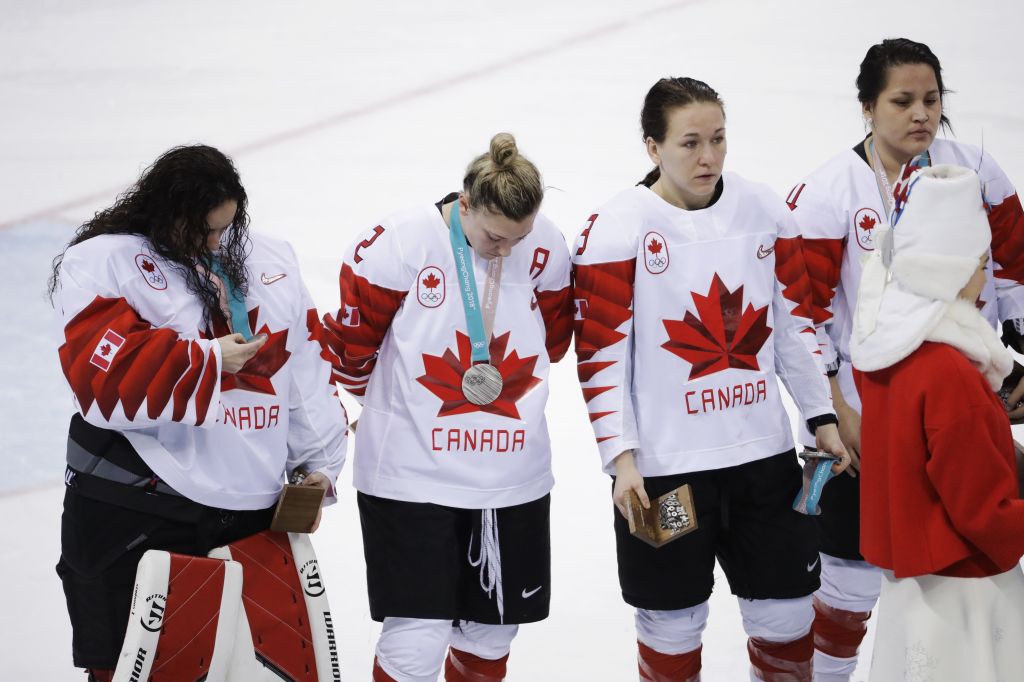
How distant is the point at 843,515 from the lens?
2760 millimetres

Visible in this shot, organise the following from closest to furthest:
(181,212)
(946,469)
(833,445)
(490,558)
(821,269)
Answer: (946,469)
(181,212)
(490,558)
(833,445)
(821,269)

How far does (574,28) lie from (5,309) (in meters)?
2.62

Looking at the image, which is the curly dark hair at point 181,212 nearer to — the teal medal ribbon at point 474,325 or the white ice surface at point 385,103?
the teal medal ribbon at point 474,325

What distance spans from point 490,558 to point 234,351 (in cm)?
62

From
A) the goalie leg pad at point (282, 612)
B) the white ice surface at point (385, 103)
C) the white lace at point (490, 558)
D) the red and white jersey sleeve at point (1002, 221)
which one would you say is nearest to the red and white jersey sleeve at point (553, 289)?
the white lace at point (490, 558)

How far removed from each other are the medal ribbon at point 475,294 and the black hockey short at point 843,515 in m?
0.87

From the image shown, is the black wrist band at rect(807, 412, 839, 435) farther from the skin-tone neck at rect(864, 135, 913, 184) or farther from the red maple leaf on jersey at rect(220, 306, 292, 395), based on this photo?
the red maple leaf on jersey at rect(220, 306, 292, 395)

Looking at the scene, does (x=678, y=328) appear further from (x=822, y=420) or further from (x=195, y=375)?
(x=195, y=375)

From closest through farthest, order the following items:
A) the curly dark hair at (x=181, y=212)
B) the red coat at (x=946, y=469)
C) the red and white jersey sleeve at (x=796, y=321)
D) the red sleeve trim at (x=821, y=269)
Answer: the red coat at (x=946, y=469) → the curly dark hair at (x=181, y=212) → the red and white jersey sleeve at (x=796, y=321) → the red sleeve trim at (x=821, y=269)

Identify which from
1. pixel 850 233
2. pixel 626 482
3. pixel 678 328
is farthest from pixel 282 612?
pixel 850 233

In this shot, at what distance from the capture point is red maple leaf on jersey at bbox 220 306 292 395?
2301 millimetres

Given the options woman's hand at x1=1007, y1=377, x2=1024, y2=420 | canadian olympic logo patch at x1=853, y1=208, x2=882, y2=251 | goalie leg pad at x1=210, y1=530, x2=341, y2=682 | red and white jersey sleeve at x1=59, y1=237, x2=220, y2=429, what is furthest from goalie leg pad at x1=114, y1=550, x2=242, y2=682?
woman's hand at x1=1007, y1=377, x2=1024, y2=420

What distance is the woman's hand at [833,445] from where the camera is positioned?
8.34ft

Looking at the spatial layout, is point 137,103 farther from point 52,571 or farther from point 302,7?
point 52,571
